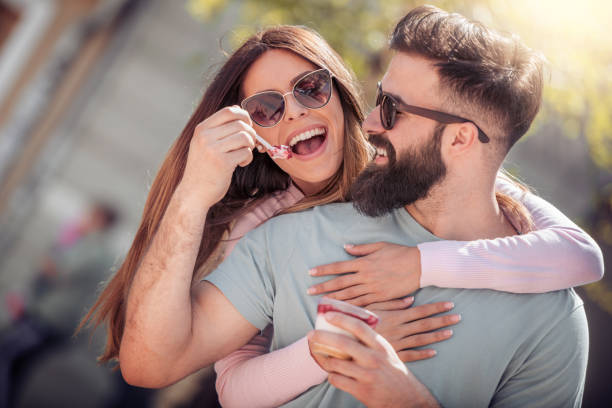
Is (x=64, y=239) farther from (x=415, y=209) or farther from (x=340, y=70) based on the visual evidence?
(x=415, y=209)

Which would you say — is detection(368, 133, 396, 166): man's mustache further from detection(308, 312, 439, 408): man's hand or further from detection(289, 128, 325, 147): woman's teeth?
detection(308, 312, 439, 408): man's hand

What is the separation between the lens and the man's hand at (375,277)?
2127 mm

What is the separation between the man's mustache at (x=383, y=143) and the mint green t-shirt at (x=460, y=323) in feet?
0.94

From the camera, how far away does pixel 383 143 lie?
238 cm

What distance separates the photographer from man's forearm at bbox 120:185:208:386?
2055 mm

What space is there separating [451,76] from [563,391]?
124 cm

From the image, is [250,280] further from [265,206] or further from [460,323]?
[460,323]

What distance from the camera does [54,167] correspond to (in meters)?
9.01

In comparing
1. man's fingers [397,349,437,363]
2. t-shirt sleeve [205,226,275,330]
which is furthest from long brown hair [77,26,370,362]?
man's fingers [397,349,437,363]

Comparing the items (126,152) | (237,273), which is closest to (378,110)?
(237,273)

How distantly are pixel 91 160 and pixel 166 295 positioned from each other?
303 inches

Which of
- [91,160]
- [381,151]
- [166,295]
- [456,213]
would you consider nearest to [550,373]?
[456,213]

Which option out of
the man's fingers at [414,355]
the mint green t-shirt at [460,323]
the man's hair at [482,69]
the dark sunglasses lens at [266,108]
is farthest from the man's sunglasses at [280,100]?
the man's fingers at [414,355]

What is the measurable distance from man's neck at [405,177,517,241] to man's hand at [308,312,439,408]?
0.67 metres
